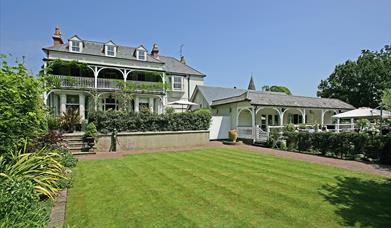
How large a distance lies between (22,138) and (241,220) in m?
5.49

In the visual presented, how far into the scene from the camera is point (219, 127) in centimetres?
2080

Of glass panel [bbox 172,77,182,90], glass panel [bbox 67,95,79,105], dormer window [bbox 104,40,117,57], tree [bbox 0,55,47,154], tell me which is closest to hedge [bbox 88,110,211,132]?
glass panel [bbox 67,95,79,105]

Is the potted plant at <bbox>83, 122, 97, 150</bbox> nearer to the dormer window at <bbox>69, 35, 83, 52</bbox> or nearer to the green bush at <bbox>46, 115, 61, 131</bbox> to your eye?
the green bush at <bbox>46, 115, 61, 131</bbox>

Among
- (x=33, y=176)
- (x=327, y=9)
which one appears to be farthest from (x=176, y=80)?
(x=33, y=176)

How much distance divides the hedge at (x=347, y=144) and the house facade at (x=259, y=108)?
12.4ft

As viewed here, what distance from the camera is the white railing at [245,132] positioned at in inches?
733

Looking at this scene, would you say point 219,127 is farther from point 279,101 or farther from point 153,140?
point 153,140

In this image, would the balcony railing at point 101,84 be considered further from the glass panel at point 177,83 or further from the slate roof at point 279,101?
the slate roof at point 279,101

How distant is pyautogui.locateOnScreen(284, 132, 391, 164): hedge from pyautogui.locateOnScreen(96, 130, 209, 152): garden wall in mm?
7151

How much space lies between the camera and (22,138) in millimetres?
5395

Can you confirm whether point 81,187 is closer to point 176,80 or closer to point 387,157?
point 387,157

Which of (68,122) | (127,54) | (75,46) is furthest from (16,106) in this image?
(127,54)

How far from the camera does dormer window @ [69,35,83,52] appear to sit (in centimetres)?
2094

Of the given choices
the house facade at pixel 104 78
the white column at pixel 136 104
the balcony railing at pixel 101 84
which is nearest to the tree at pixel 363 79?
the house facade at pixel 104 78
